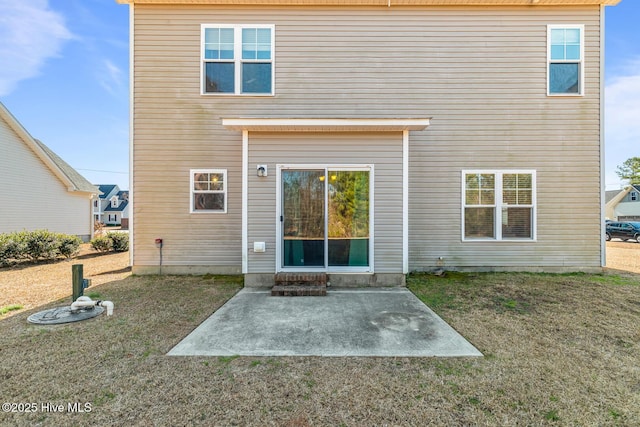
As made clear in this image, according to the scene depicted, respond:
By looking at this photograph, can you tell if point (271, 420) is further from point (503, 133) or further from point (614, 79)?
point (614, 79)

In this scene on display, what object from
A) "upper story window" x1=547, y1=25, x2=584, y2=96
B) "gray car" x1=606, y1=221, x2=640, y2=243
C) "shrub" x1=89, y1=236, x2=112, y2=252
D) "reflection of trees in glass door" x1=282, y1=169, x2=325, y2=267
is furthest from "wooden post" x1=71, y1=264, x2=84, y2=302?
"gray car" x1=606, y1=221, x2=640, y2=243

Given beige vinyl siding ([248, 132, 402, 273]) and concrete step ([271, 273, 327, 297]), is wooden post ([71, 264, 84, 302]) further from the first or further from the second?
concrete step ([271, 273, 327, 297])

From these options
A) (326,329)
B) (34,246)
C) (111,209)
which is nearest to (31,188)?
(34,246)

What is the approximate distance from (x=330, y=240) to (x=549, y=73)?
6887 millimetres

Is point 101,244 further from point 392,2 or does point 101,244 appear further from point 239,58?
point 392,2

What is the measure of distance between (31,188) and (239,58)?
1115cm

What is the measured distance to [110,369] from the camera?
2.65 metres

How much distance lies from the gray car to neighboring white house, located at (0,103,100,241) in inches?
1134

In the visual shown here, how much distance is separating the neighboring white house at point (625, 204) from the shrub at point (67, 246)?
1786 inches

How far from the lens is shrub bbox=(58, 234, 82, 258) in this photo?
8.86 metres

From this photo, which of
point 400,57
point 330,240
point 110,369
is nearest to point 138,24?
point 400,57

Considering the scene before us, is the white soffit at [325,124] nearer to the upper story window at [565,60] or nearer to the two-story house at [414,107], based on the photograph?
the two-story house at [414,107]

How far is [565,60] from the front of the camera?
680cm

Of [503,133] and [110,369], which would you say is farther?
[503,133]
